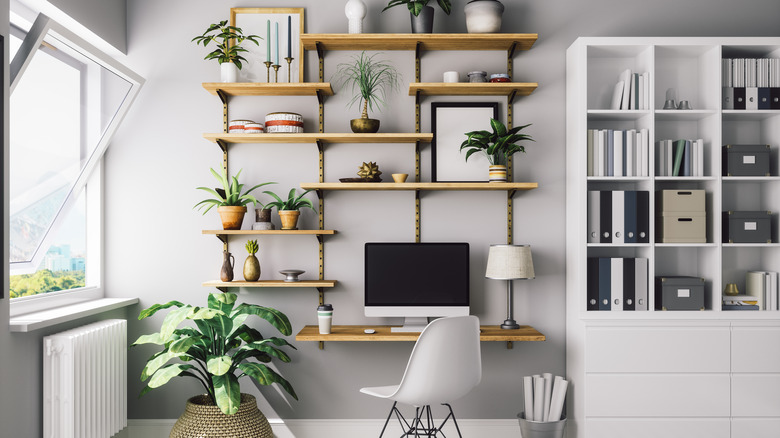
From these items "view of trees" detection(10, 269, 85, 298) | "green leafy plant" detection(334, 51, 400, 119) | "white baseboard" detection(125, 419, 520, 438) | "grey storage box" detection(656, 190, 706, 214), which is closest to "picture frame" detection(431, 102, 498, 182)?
"green leafy plant" detection(334, 51, 400, 119)

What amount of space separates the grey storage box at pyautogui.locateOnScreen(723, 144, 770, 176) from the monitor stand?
1.84 m

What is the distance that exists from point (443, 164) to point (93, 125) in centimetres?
196

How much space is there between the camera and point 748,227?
3.09 metres

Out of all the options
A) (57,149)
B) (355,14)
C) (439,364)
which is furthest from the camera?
(355,14)

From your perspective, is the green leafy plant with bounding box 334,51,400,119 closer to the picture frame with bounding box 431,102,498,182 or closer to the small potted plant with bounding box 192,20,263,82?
the picture frame with bounding box 431,102,498,182

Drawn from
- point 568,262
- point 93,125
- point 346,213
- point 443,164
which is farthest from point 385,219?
point 93,125

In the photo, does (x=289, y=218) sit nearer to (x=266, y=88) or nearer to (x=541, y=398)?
(x=266, y=88)

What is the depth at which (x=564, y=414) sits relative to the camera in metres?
3.18

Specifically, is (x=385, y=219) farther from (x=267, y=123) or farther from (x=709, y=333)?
(x=709, y=333)

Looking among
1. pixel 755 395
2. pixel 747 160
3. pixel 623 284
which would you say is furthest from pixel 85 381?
pixel 747 160

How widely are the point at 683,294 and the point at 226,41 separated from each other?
112 inches

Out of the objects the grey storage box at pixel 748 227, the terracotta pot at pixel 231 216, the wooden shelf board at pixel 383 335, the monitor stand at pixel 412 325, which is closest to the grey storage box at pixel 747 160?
the grey storage box at pixel 748 227

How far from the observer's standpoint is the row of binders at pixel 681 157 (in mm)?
3107

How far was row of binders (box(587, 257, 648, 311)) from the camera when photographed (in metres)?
3.07
